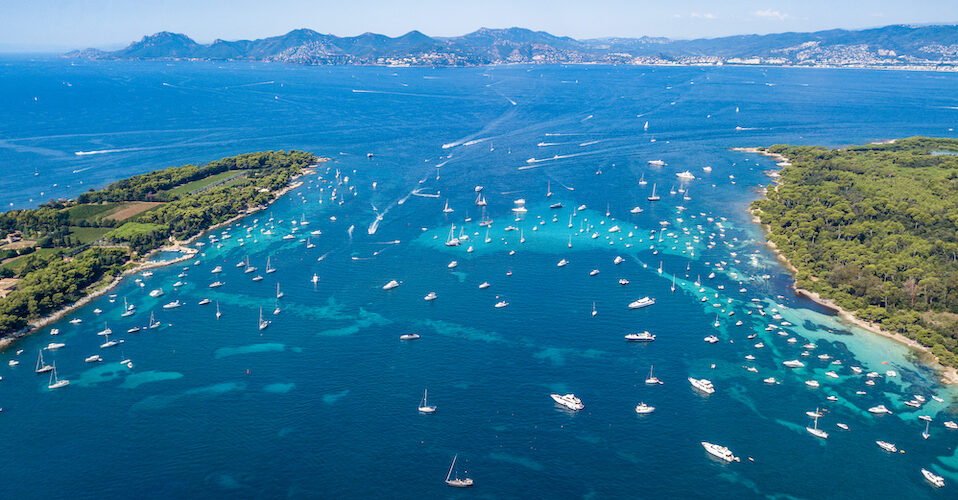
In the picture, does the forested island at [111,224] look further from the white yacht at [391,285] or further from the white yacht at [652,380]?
the white yacht at [652,380]

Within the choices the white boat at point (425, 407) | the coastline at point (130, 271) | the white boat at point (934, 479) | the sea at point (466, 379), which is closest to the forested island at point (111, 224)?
the coastline at point (130, 271)

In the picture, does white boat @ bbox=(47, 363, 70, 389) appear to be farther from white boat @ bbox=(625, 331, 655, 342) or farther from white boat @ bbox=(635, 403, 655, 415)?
white boat @ bbox=(625, 331, 655, 342)

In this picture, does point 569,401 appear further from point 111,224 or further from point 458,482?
point 111,224

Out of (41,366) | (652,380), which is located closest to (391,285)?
(652,380)

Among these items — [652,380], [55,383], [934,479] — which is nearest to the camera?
[934,479]

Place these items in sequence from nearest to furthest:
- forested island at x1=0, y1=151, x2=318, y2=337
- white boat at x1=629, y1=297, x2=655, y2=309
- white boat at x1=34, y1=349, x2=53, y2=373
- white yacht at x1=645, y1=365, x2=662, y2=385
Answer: white yacht at x1=645, y1=365, x2=662, y2=385
white boat at x1=34, y1=349, x2=53, y2=373
white boat at x1=629, y1=297, x2=655, y2=309
forested island at x1=0, y1=151, x2=318, y2=337

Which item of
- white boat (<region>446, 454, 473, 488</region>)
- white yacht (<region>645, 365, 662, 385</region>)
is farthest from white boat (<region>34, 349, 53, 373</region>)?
white yacht (<region>645, 365, 662, 385</region>)
